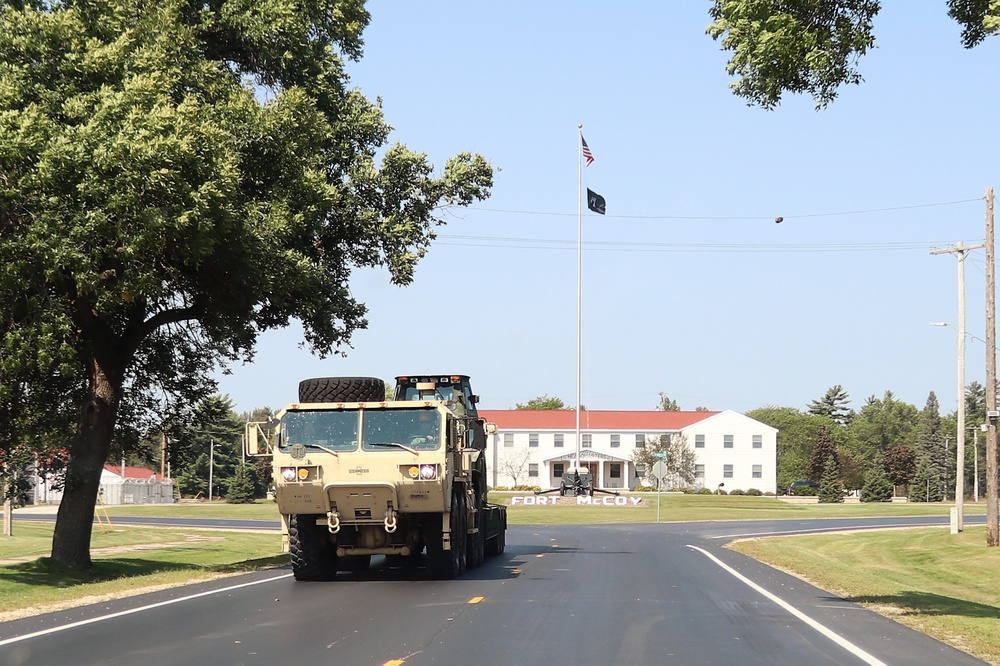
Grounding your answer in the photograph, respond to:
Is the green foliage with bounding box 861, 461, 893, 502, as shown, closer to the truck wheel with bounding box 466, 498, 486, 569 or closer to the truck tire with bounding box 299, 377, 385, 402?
the truck wheel with bounding box 466, 498, 486, 569

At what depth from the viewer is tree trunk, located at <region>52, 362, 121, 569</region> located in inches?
949

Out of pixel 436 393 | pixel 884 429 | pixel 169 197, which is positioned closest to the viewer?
pixel 169 197

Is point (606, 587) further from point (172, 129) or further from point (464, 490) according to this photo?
point (172, 129)

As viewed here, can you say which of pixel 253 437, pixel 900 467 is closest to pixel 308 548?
pixel 253 437

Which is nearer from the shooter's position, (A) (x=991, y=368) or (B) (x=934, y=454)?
(A) (x=991, y=368)

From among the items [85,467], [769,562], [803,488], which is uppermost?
[85,467]

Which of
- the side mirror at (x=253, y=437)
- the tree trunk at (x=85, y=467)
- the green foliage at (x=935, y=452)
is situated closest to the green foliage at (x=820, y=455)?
the green foliage at (x=935, y=452)

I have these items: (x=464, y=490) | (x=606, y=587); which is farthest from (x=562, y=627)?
(x=464, y=490)

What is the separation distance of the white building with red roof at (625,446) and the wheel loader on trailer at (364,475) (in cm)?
8695

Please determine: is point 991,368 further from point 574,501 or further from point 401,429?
point 574,501

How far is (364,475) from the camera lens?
778 inches

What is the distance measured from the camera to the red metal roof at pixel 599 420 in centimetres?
11494

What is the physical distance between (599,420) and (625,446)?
14.0 feet

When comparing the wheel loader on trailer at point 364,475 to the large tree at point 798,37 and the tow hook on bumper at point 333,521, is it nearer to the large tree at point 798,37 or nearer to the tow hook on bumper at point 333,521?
the tow hook on bumper at point 333,521
